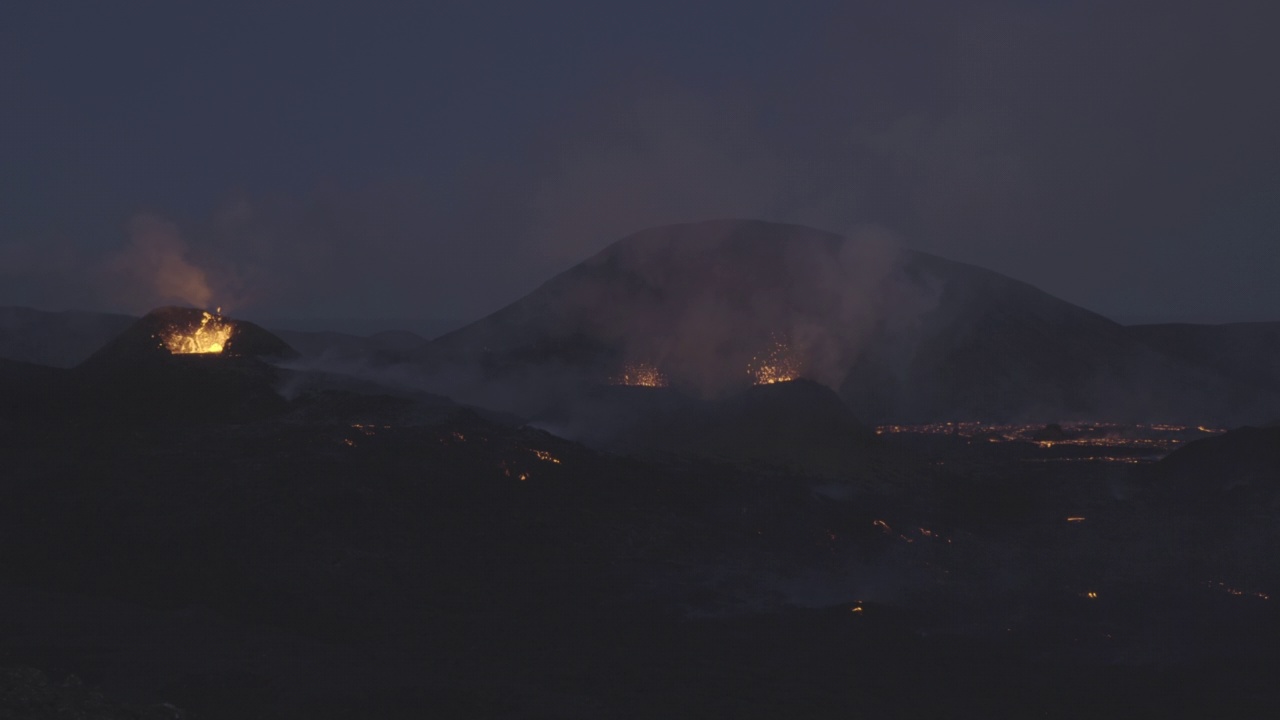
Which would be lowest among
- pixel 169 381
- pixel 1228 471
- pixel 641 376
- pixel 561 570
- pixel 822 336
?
pixel 561 570

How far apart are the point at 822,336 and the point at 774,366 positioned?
5288 mm

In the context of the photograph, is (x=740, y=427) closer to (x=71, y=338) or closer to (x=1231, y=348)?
(x=1231, y=348)

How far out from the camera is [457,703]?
47.6 feet

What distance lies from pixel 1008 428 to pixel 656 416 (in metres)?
21.2

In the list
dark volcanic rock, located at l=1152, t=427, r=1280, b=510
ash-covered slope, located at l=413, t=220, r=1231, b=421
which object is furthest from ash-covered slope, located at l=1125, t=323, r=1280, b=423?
dark volcanic rock, located at l=1152, t=427, r=1280, b=510

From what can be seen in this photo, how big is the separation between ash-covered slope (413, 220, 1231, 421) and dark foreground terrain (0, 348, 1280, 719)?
20.5m

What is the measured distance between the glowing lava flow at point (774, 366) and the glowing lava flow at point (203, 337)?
26.0 meters

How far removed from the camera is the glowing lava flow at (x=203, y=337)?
33.2m

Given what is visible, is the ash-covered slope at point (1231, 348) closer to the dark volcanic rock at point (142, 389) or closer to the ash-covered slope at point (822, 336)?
the ash-covered slope at point (822, 336)

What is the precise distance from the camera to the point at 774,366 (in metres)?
54.1

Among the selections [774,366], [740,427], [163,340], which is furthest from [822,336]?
[163,340]

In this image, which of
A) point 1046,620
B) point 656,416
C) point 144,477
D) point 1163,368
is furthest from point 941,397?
point 144,477

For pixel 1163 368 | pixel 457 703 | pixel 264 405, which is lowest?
pixel 457 703

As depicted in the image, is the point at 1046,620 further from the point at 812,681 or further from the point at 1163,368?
the point at 1163,368
